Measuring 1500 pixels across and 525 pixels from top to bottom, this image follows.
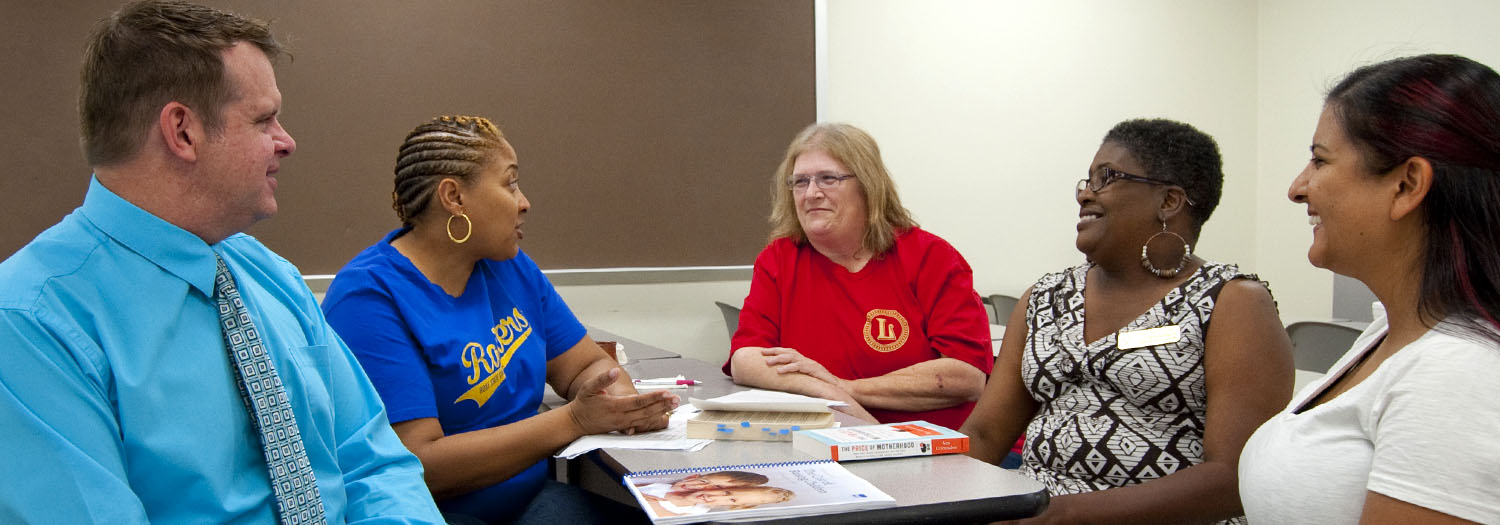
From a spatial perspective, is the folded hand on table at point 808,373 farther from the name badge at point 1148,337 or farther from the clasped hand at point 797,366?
the name badge at point 1148,337

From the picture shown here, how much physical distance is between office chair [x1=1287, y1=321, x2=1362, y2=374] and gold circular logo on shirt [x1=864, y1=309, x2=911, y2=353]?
144cm

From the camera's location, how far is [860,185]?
9.14 feet

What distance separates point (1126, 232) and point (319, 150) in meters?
3.07

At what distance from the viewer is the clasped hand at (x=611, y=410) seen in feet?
6.16

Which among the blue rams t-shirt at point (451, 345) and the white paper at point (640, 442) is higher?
the blue rams t-shirt at point (451, 345)

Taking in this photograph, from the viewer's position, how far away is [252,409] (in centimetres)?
125

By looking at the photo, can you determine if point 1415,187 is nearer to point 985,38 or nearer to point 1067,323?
point 1067,323

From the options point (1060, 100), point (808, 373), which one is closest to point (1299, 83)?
point (1060, 100)

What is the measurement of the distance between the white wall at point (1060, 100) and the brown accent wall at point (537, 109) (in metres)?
0.31

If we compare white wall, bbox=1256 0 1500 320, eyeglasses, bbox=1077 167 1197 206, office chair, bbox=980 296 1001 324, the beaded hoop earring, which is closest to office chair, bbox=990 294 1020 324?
office chair, bbox=980 296 1001 324

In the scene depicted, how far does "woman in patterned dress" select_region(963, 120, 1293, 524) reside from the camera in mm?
1721

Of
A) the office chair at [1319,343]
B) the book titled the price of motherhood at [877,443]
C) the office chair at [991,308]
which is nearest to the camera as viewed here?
the book titled the price of motherhood at [877,443]

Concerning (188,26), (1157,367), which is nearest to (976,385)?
(1157,367)

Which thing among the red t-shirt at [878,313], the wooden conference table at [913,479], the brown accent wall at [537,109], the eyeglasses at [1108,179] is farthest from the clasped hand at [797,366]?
the brown accent wall at [537,109]
